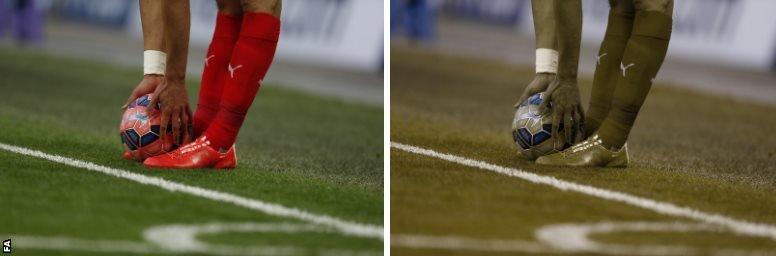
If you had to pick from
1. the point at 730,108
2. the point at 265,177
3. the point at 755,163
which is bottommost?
the point at 730,108

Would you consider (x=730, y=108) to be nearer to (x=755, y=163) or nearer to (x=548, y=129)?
(x=755, y=163)

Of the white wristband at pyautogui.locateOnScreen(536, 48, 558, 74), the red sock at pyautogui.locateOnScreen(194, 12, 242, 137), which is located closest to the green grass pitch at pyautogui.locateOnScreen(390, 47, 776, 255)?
the white wristband at pyautogui.locateOnScreen(536, 48, 558, 74)

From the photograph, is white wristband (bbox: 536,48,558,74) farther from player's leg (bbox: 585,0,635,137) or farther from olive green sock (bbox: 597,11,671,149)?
olive green sock (bbox: 597,11,671,149)

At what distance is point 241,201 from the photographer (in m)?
3.82

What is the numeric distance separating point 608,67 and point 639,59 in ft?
0.98

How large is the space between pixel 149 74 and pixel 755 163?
2622 millimetres

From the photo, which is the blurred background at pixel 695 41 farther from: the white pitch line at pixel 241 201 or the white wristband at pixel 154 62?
the white pitch line at pixel 241 201

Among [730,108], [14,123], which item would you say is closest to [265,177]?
[14,123]

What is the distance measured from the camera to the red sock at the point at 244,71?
171 inches

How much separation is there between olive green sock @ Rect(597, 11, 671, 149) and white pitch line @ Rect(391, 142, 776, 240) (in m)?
0.39

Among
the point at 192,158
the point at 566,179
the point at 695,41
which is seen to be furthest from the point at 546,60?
the point at 695,41

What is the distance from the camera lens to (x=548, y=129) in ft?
15.2

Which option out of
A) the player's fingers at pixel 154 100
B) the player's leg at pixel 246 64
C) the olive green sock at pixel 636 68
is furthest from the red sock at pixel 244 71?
the olive green sock at pixel 636 68

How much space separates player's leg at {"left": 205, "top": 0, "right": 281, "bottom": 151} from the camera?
436cm
